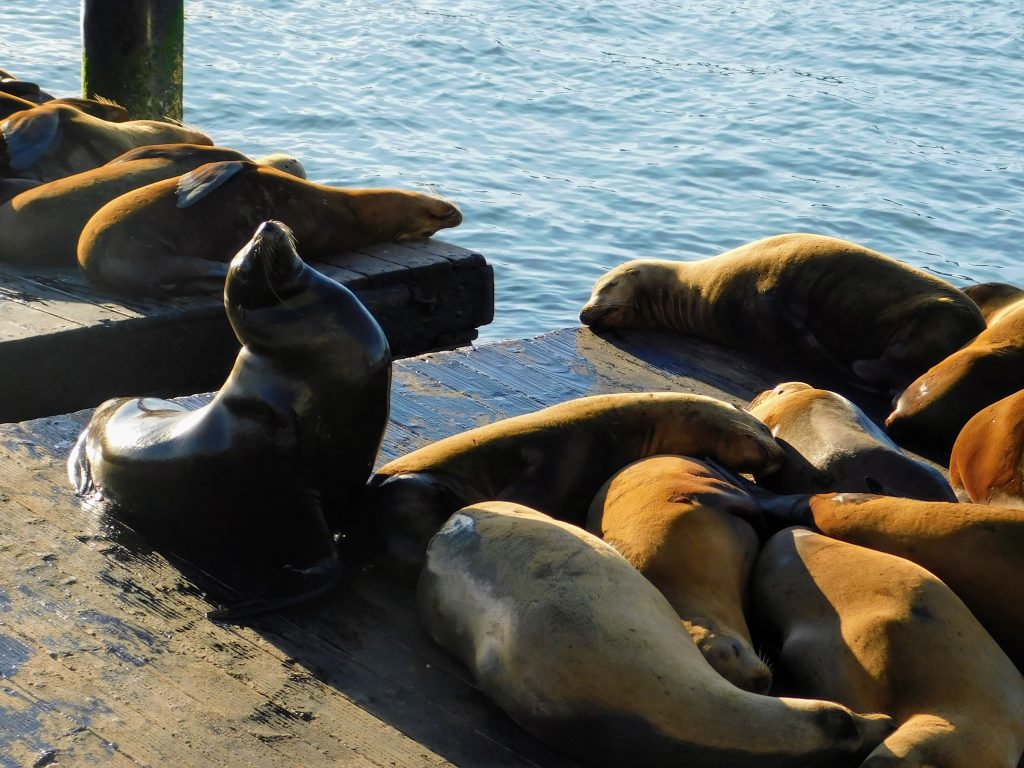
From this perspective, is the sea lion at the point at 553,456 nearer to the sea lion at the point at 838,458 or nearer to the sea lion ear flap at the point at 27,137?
the sea lion at the point at 838,458

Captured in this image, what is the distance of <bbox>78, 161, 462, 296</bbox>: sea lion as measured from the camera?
584cm

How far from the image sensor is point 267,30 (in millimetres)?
20000

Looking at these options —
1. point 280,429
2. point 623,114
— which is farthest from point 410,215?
point 623,114

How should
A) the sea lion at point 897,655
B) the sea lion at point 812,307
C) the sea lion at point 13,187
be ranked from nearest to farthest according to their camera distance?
the sea lion at point 897,655
the sea lion at point 812,307
the sea lion at point 13,187

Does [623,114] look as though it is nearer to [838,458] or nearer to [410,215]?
[410,215]

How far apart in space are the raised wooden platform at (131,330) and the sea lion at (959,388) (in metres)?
2.45

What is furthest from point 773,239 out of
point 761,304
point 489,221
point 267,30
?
point 267,30

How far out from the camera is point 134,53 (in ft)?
27.8

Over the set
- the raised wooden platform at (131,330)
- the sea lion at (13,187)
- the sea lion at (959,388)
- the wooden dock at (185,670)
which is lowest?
the raised wooden platform at (131,330)

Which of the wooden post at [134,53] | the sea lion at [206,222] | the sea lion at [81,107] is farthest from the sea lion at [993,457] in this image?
the wooden post at [134,53]

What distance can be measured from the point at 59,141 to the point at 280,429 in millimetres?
3901

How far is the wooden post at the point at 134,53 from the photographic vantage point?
8328 millimetres

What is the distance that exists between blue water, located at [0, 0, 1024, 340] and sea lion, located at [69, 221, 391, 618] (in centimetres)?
595

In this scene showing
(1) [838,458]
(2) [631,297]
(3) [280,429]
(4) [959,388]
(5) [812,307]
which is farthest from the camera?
(2) [631,297]
